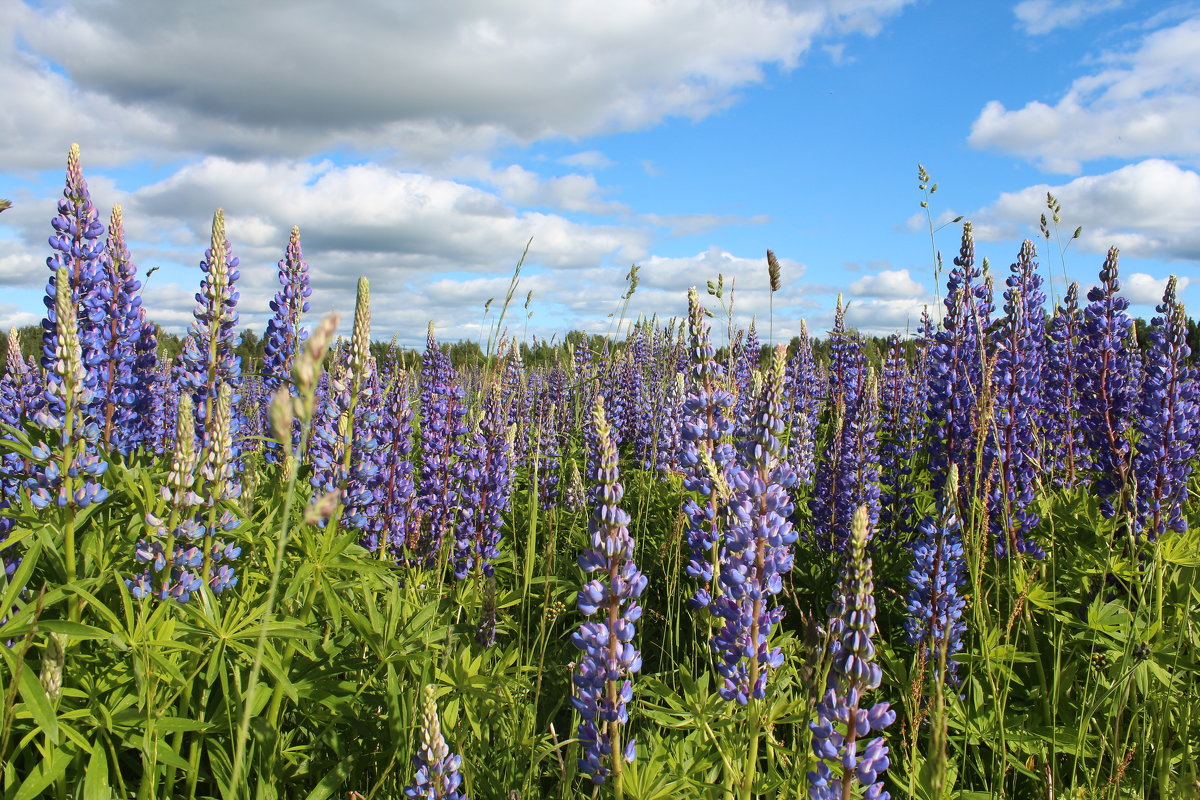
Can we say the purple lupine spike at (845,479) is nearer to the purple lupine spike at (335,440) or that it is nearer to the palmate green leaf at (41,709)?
the purple lupine spike at (335,440)

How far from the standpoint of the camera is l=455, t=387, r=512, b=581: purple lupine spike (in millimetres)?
4465

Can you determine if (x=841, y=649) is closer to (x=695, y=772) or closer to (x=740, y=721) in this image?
(x=740, y=721)

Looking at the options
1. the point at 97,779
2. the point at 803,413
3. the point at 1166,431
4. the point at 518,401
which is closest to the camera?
the point at 97,779

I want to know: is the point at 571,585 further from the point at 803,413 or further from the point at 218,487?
the point at 803,413

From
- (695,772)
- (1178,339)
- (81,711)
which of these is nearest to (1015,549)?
(1178,339)

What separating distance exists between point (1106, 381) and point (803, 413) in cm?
194

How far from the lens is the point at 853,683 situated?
1717mm

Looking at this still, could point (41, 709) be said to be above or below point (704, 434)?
below

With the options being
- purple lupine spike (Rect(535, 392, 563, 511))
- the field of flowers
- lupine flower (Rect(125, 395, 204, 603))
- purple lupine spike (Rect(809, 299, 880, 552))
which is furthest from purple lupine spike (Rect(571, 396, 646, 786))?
purple lupine spike (Rect(535, 392, 563, 511))

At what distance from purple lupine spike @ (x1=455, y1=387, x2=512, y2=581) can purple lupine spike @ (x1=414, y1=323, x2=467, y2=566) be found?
15cm

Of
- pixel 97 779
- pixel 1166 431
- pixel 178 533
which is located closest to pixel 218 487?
pixel 178 533

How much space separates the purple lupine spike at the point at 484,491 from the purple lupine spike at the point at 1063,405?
3.60 metres

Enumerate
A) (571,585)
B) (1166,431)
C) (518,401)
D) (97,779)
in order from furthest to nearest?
1. (518,401)
2. (1166,431)
3. (571,585)
4. (97,779)

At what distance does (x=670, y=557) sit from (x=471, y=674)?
2004 mm
